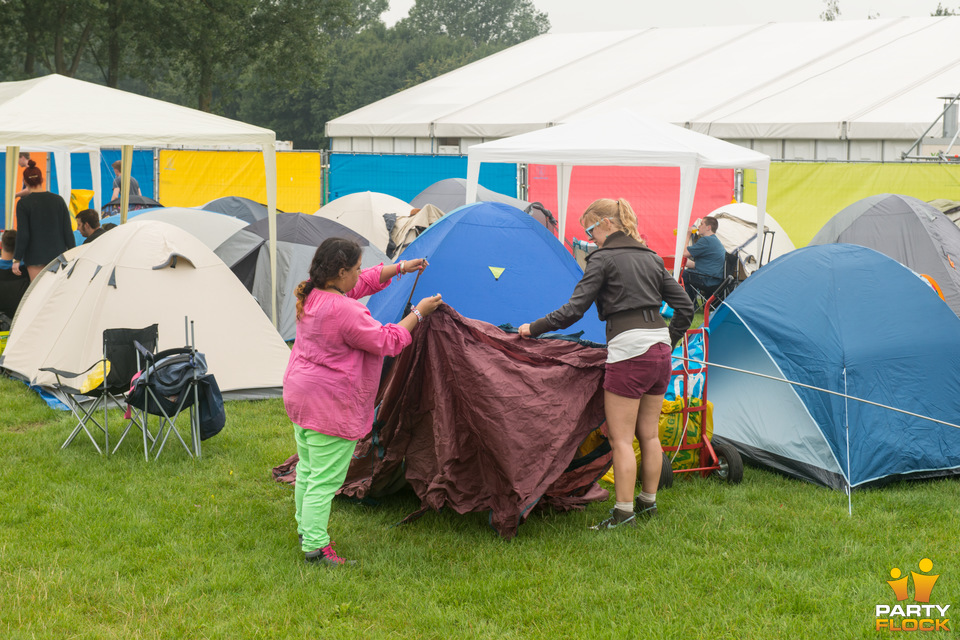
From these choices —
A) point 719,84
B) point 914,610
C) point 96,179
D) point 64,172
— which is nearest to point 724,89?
point 719,84

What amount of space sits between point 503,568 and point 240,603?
1.21 m

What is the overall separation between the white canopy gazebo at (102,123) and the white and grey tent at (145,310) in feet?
3.98

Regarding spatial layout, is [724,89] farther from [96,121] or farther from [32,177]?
[32,177]

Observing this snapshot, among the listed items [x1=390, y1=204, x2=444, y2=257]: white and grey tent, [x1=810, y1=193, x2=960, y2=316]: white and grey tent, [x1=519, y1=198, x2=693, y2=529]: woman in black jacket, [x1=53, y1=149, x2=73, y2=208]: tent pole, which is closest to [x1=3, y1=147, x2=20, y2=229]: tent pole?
[x1=53, y1=149, x2=73, y2=208]: tent pole

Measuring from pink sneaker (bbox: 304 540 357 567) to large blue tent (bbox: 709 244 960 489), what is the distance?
2920mm

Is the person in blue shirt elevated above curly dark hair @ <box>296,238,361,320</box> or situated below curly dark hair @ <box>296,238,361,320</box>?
below

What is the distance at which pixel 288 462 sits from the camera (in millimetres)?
5766

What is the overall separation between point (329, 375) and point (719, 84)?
1748 centimetres

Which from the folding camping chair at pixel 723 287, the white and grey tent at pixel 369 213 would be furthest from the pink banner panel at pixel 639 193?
the folding camping chair at pixel 723 287

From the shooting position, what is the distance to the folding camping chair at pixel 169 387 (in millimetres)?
5684

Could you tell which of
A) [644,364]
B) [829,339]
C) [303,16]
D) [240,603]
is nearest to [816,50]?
[303,16]

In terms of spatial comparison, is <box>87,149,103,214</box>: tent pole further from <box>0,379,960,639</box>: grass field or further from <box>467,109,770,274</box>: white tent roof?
<box>0,379,960,639</box>: grass field

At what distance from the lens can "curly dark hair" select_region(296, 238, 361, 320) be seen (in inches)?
165

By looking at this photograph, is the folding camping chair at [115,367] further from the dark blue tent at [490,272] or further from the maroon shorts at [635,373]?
the maroon shorts at [635,373]
